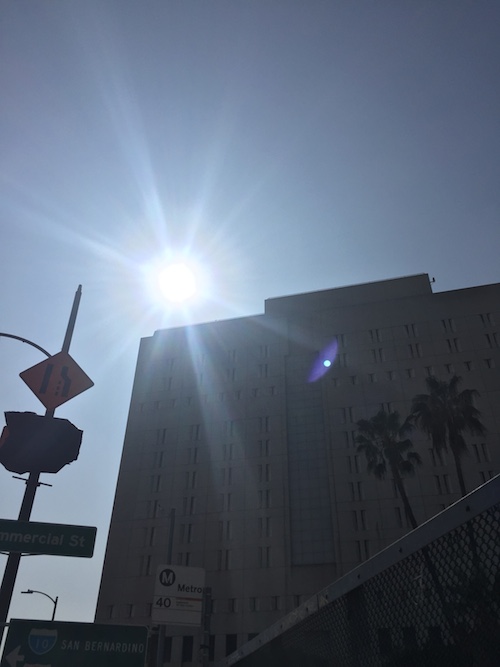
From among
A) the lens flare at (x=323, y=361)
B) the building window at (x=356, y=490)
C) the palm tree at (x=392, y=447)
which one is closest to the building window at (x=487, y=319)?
the lens flare at (x=323, y=361)

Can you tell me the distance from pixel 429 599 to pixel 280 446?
6260cm

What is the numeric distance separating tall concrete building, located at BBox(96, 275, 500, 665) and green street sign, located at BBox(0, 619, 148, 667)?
50.8 meters

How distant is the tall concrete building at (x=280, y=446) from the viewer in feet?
185

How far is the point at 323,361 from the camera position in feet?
228

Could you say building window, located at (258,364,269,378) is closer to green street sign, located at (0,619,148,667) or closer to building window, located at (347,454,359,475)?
building window, located at (347,454,359,475)

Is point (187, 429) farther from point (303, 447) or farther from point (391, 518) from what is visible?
point (391, 518)

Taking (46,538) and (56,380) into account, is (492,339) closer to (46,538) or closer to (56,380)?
(56,380)

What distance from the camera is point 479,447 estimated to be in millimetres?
57625

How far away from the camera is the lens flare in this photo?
226 feet

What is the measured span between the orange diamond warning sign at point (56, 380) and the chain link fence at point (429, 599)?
592cm

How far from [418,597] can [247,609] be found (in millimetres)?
58914

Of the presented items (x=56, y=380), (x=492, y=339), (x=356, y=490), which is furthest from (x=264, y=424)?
(x=56, y=380)

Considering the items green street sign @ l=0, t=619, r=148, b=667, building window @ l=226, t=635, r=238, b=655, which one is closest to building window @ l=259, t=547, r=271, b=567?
building window @ l=226, t=635, r=238, b=655

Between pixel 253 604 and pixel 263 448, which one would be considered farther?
pixel 263 448
